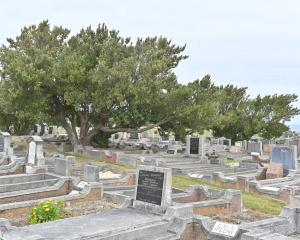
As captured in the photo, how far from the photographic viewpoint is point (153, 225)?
1011 centimetres

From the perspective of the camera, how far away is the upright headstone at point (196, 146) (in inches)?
1133

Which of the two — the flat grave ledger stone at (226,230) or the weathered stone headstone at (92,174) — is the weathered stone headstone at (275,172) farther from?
the flat grave ledger stone at (226,230)

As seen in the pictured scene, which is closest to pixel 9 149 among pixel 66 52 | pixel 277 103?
pixel 66 52

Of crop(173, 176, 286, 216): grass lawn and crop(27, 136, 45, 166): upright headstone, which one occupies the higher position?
crop(27, 136, 45, 166): upright headstone

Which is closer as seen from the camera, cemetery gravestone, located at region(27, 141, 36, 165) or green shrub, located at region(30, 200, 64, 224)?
green shrub, located at region(30, 200, 64, 224)

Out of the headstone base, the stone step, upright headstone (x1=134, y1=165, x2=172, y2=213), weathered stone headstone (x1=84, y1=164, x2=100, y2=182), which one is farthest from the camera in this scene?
the headstone base

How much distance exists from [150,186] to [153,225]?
6.10 feet

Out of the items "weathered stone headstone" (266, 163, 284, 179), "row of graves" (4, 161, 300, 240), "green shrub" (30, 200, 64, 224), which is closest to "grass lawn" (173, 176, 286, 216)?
"weathered stone headstone" (266, 163, 284, 179)

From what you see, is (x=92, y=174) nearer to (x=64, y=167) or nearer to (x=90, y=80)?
(x=64, y=167)

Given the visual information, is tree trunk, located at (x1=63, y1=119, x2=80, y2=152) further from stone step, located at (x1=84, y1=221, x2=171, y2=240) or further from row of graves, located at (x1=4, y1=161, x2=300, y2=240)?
stone step, located at (x1=84, y1=221, x2=171, y2=240)

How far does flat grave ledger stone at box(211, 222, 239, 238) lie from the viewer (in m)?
9.63

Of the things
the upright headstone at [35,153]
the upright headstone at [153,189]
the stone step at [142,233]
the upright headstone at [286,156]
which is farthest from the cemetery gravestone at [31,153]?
the upright headstone at [286,156]

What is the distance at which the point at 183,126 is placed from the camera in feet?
115

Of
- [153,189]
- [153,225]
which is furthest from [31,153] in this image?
[153,225]
